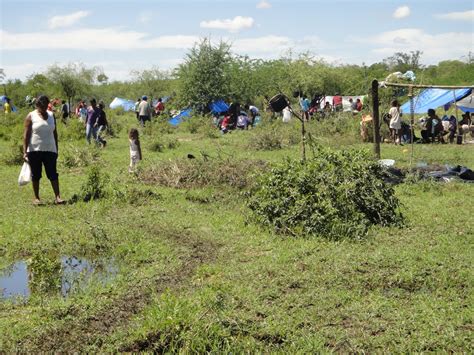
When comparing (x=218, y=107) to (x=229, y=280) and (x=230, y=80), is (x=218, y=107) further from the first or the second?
(x=229, y=280)

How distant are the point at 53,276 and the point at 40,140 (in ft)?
12.5

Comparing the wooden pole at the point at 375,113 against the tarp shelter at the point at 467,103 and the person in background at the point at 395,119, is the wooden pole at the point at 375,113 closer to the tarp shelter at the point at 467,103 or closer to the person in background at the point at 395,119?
the person in background at the point at 395,119

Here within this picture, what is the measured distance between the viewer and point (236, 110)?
28266mm

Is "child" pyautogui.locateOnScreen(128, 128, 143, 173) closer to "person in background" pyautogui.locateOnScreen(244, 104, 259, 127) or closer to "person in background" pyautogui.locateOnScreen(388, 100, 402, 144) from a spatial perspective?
"person in background" pyautogui.locateOnScreen(388, 100, 402, 144)

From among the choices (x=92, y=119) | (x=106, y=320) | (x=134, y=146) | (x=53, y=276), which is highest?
(x=92, y=119)

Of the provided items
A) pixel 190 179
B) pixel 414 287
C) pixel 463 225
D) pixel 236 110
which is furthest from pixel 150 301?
pixel 236 110

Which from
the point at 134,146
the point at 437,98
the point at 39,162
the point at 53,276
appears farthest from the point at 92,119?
the point at 437,98

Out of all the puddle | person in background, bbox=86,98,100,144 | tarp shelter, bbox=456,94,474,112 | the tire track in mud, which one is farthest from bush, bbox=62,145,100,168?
tarp shelter, bbox=456,94,474,112

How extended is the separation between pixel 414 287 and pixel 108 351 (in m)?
3.03

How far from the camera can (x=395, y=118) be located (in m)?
18.9

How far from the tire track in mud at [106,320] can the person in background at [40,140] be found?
12.5ft

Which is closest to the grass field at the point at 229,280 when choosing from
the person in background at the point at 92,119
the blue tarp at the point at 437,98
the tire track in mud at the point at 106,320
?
the tire track in mud at the point at 106,320

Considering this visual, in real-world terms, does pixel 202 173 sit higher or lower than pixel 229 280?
higher

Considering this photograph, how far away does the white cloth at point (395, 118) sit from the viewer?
1883 cm
